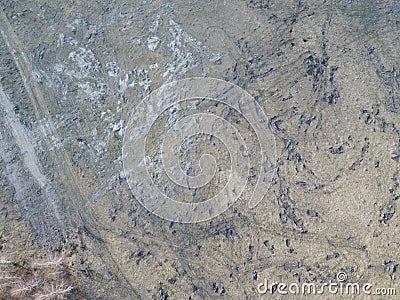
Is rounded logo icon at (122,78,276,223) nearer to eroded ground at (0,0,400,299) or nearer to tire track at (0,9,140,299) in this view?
eroded ground at (0,0,400,299)

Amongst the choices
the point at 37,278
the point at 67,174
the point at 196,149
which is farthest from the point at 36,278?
the point at 196,149

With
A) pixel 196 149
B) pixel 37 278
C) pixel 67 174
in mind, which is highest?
pixel 196 149

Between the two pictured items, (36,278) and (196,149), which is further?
(196,149)

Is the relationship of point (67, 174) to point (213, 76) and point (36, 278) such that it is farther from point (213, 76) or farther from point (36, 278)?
point (213, 76)

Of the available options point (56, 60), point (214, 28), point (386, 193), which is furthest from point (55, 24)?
point (386, 193)

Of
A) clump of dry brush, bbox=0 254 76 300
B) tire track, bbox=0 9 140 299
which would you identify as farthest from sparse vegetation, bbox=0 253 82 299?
tire track, bbox=0 9 140 299

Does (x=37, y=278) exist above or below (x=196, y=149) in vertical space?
below

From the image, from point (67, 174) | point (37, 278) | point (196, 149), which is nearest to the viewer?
point (37, 278)

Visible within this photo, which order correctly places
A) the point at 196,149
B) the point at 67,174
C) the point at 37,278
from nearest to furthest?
1. the point at 37,278
2. the point at 196,149
3. the point at 67,174
